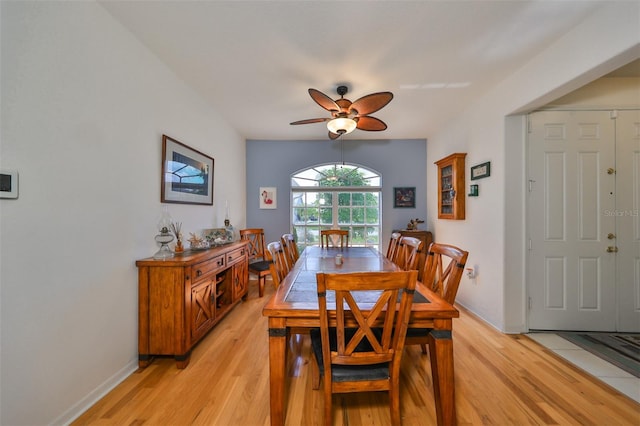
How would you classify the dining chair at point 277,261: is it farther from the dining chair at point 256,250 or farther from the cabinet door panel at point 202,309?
the dining chair at point 256,250

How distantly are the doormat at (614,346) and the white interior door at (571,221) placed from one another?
8 cm

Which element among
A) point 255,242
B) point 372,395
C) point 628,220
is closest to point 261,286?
point 255,242

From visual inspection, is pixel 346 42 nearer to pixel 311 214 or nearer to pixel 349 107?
pixel 349 107

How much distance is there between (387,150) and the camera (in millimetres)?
4594

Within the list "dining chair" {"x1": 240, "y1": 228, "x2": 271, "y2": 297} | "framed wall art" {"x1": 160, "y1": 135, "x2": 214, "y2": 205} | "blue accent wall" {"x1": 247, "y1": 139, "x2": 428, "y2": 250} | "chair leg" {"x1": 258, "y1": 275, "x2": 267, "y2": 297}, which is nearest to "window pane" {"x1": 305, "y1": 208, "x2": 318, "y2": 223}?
"blue accent wall" {"x1": 247, "y1": 139, "x2": 428, "y2": 250}

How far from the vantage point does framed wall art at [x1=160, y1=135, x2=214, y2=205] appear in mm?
2320

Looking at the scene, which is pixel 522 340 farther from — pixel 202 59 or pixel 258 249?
pixel 202 59

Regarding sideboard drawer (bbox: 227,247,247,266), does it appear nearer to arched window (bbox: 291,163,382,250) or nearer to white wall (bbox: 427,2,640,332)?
arched window (bbox: 291,163,382,250)

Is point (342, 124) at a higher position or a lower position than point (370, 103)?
lower

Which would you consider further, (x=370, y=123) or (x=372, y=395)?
(x=370, y=123)

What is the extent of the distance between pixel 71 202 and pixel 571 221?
169 inches

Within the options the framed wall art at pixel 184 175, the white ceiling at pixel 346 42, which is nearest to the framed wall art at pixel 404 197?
the white ceiling at pixel 346 42

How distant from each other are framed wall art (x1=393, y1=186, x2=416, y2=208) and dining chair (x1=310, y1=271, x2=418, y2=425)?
3.52 m

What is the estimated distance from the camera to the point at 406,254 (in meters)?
2.53
